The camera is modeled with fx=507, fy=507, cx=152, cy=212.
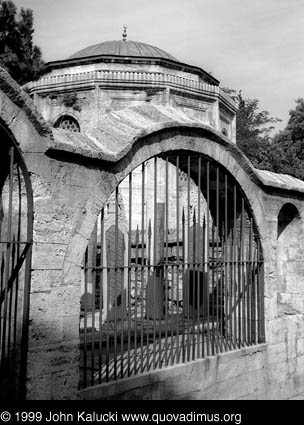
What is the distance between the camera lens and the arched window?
21047mm

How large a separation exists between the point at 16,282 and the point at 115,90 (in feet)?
56.7

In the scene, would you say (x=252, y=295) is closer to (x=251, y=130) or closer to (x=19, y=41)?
(x=19, y=41)

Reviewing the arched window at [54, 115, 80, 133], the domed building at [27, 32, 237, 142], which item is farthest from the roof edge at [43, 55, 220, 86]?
the arched window at [54, 115, 80, 133]

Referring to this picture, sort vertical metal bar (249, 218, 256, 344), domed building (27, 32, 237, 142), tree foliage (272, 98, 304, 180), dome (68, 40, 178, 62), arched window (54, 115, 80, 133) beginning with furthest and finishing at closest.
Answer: tree foliage (272, 98, 304, 180) < dome (68, 40, 178, 62) < arched window (54, 115, 80, 133) < domed building (27, 32, 237, 142) < vertical metal bar (249, 218, 256, 344)

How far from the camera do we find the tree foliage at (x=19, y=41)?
20859mm

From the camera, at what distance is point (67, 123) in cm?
2141

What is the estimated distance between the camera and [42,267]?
409 centimetres

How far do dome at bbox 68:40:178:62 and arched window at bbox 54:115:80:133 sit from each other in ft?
18.6

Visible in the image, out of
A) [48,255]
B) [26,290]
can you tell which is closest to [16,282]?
[26,290]

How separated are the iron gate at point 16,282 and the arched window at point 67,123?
1709 centimetres

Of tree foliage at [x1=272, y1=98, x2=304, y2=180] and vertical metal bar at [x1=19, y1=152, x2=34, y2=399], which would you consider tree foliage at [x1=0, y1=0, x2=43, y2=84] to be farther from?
vertical metal bar at [x1=19, y1=152, x2=34, y2=399]

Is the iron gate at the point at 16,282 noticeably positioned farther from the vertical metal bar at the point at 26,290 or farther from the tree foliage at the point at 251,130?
the tree foliage at the point at 251,130

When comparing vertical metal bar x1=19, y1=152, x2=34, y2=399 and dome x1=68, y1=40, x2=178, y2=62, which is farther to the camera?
dome x1=68, y1=40, x2=178, y2=62
